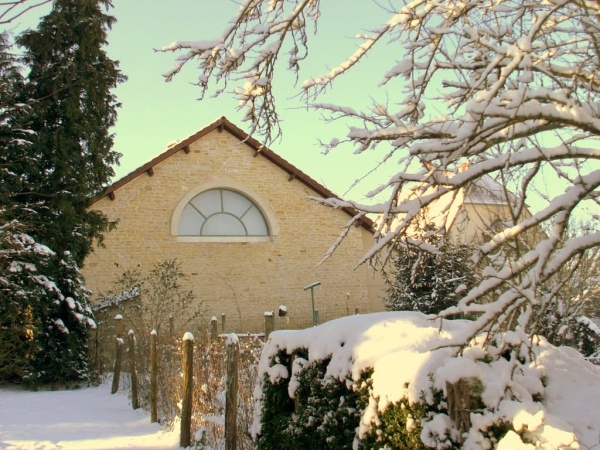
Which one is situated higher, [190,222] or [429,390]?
[190,222]

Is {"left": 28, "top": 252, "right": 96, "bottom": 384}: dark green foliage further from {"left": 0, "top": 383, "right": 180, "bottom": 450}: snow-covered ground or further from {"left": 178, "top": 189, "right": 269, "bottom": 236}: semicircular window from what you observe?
{"left": 178, "top": 189, "right": 269, "bottom": 236}: semicircular window

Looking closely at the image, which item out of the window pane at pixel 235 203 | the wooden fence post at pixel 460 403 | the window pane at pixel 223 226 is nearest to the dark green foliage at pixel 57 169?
the window pane at pixel 223 226

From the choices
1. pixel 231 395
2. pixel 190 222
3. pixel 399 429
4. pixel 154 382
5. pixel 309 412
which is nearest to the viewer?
pixel 399 429

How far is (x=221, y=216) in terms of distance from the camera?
18.2 metres

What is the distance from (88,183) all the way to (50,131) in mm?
1507

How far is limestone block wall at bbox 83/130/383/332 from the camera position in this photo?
17.1 m

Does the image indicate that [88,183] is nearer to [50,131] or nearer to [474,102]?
[50,131]

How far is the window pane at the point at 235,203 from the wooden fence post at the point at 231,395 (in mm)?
12773

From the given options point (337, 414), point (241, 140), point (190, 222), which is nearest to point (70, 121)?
point (241, 140)

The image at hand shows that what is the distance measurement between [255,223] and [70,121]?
6.63 meters

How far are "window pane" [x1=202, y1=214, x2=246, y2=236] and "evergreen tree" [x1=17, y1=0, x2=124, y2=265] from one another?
3.64m

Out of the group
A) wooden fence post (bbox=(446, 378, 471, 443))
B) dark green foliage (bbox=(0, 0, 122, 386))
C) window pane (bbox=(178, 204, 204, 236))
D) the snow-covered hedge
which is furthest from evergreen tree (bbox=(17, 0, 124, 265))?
wooden fence post (bbox=(446, 378, 471, 443))

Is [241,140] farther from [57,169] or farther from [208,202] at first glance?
[57,169]

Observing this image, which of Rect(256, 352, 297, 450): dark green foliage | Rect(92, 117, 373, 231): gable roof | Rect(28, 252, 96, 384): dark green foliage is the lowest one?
Rect(256, 352, 297, 450): dark green foliage
